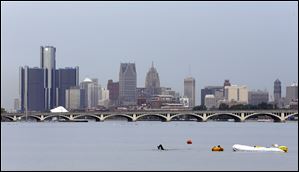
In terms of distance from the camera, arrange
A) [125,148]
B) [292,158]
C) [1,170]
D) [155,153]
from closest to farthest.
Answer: [1,170]
[292,158]
[155,153]
[125,148]

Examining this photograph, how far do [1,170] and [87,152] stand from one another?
2354 centimetres

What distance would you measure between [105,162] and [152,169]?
7016mm

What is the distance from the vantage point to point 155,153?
80188mm

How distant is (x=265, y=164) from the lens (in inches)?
2638

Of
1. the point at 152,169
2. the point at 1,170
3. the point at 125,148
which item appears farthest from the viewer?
the point at 125,148

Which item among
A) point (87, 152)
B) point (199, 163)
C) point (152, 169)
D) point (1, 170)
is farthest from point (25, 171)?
point (87, 152)

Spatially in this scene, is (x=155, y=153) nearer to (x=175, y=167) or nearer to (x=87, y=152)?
(x=87, y=152)

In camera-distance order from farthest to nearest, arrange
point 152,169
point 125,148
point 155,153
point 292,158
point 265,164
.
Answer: point 125,148
point 155,153
point 292,158
point 265,164
point 152,169

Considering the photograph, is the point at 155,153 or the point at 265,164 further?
the point at 155,153

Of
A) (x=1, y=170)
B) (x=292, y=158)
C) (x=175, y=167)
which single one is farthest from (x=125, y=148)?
(x=1, y=170)

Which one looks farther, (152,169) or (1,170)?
(152,169)

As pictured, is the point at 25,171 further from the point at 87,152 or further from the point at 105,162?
the point at 87,152

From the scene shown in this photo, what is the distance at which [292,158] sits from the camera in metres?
74.1

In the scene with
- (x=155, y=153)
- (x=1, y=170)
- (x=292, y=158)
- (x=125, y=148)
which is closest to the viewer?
(x=1, y=170)
